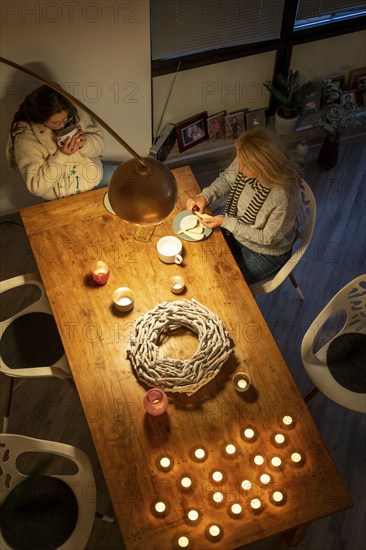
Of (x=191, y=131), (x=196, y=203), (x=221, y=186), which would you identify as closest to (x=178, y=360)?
(x=196, y=203)

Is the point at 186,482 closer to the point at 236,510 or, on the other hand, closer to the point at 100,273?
the point at 236,510

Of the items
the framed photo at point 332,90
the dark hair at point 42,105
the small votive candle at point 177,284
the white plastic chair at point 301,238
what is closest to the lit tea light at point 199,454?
the small votive candle at point 177,284

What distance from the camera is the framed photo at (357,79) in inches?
159

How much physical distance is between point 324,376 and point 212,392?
2.29ft

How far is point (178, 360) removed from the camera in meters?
2.33

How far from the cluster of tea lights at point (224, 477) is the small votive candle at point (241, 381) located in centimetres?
15

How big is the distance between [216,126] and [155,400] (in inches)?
91.5

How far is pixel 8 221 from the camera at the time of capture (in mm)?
3885

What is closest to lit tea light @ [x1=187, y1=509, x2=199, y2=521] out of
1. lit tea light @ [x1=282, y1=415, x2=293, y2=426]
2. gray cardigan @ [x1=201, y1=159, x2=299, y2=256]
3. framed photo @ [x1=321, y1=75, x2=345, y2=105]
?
lit tea light @ [x1=282, y1=415, x2=293, y2=426]

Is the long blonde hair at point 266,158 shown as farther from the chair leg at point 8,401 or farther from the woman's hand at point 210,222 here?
the chair leg at point 8,401

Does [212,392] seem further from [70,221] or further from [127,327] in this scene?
[70,221]

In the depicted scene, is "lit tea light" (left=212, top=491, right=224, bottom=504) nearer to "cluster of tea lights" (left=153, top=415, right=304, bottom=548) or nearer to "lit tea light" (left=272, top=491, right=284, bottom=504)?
"cluster of tea lights" (left=153, top=415, right=304, bottom=548)

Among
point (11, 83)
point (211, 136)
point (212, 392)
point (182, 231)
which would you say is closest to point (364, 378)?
point (212, 392)

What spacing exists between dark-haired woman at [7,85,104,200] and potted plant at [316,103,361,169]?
5.26ft
